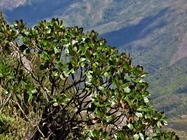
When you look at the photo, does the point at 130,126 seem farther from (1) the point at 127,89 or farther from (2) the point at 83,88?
(2) the point at 83,88

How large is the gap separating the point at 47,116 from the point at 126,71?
2.44 m

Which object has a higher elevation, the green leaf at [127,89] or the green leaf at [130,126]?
the green leaf at [127,89]

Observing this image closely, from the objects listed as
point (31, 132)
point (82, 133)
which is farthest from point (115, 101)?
point (82, 133)

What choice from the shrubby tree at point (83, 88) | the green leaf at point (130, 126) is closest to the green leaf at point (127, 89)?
the shrubby tree at point (83, 88)

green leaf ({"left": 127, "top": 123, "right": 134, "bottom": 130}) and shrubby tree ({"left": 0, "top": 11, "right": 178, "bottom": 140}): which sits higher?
shrubby tree ({"left": 0, "top": 11, "right": 178, "bottom": 140})

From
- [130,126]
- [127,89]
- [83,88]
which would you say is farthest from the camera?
[83,88]

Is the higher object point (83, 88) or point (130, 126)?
point (83, 88)

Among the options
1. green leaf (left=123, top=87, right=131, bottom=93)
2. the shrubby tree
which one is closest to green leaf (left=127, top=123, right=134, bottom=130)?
the shrubby tree

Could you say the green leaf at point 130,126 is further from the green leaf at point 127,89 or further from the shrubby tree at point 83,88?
the green leaf at point 127,89

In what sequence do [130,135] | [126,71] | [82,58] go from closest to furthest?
[130,135]
[82,58]
[126,71]

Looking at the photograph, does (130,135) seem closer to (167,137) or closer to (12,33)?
(167,137)

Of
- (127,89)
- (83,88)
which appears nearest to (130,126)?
(127,89)

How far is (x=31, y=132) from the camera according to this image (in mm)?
9984

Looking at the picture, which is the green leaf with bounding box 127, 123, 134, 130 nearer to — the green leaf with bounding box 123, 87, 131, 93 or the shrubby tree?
the shrubby tree
